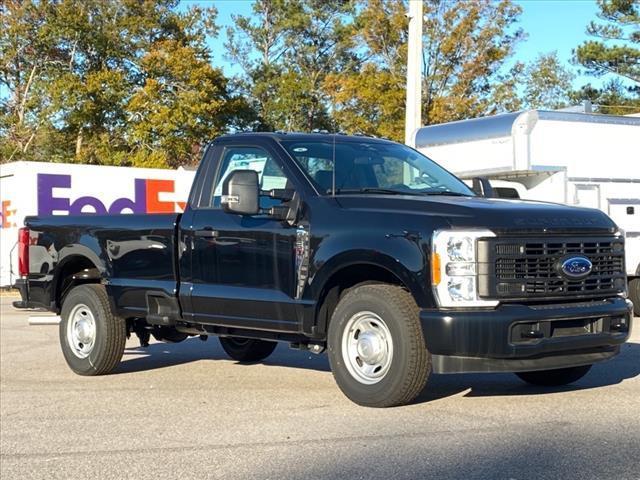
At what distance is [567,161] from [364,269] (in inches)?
312

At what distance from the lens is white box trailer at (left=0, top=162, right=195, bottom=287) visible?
65.2ft

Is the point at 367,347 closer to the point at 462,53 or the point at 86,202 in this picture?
the point at 86,202

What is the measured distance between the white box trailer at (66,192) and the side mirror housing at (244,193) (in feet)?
44.9

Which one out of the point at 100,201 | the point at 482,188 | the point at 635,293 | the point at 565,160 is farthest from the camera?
the point at 100,201

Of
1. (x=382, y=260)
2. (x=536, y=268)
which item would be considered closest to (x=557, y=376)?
(x=536, y=268)

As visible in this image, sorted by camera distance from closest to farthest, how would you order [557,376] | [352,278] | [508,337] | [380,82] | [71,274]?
[508,337]
[352,278]
[557,376]
[71,274]
[380,82]

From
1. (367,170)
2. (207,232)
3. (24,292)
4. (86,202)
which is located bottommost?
(24,292)

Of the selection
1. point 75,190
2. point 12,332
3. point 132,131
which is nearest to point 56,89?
point 132,131

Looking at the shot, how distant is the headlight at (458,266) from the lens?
5766 mm

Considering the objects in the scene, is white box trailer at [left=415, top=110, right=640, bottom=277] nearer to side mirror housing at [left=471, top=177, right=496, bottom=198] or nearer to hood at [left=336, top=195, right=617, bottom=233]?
side mirror housing at [left=471, top=177, right=496, bottom=198]

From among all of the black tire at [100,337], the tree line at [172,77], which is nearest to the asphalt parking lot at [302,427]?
the black tire at [100,337]

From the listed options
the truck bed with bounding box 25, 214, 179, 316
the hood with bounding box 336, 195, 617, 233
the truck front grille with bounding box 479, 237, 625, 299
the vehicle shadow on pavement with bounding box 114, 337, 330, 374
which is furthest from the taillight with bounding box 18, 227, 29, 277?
the truck front grille with bounding box 479, 237, 625, 299

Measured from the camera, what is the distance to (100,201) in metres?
20.7

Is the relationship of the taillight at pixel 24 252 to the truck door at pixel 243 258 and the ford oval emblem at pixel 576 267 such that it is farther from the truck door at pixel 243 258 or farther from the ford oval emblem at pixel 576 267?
the ford oval emblem at pixel 576 267
